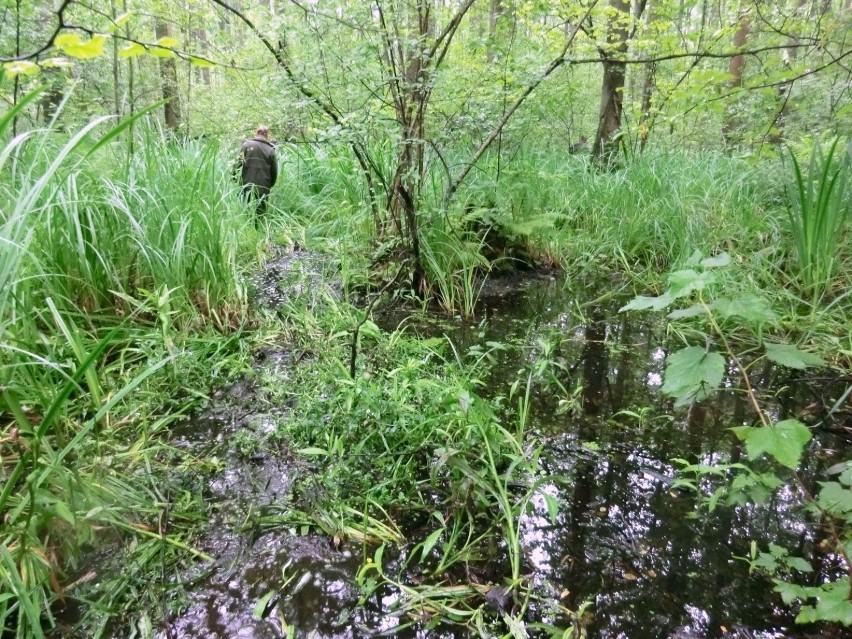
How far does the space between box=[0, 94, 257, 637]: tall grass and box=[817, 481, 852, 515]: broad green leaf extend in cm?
170

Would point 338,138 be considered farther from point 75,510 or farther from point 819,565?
point 819,565

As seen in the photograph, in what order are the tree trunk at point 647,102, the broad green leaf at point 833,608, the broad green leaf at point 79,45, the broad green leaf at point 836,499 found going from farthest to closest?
the tree trunk at point 647,102 < the broad green leaf at point 836,499 < the broad green leaf at point 833,608 < the broad green leaf at point 79,45

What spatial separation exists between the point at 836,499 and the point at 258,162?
5.44 m

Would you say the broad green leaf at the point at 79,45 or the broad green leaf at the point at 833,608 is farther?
the broad green leaf at the point at 833,608

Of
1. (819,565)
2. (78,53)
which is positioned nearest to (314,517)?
(78,53)

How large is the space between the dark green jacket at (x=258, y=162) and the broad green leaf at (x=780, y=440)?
16.6 feet

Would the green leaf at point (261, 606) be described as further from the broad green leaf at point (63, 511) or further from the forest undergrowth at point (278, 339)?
the broad green leaf at point (63, 511)

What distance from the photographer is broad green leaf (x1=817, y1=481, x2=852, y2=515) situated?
3.76 ft

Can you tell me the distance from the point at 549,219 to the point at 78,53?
3287 millimetres

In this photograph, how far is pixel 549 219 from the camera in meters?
3.67

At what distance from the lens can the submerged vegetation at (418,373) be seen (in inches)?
44.4

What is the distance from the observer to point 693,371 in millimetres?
1131

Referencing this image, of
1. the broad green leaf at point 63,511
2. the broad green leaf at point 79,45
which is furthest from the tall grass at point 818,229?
the broad green leaf at point 63,511

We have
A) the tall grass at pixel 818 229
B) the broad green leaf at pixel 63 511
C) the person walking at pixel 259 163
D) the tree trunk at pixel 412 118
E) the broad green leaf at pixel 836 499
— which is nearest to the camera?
the broad green leaf at pixel 63 511
